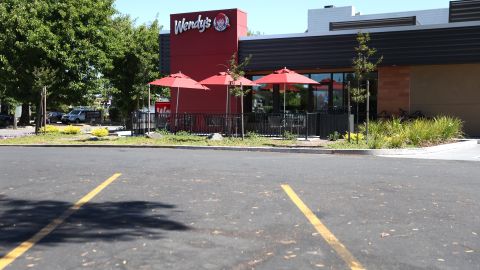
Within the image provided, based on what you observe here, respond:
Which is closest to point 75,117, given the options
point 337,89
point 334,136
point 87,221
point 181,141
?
point 337,89

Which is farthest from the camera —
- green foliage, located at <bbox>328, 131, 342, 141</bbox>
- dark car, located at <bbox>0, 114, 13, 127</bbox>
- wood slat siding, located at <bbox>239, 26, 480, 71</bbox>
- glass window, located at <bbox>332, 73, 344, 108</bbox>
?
dark car, located at <bbox>0, 114, 13, 127</bbox>

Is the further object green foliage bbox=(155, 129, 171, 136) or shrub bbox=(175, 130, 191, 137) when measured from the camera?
green foliage bbox=(155, 129, 171, 136)

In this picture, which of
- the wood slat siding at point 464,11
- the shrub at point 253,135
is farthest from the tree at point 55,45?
the wood slat siding at point 464,11

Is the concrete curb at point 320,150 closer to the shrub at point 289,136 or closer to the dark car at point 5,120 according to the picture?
the shrub at point 289,136

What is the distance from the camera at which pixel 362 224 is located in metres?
6.23

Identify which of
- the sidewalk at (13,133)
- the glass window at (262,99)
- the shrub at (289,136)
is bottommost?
the sidewalk at (13,133)

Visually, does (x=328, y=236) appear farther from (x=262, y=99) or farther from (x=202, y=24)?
(x=202, y=24)

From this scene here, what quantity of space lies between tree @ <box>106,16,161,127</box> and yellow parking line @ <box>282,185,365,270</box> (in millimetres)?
25868

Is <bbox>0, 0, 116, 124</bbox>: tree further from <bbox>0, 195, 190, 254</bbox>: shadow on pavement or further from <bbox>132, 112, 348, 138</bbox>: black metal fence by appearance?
<bbox>0, 195, 190, 254</bbox>: shadow on pavement

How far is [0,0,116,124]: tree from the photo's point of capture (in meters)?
26.0

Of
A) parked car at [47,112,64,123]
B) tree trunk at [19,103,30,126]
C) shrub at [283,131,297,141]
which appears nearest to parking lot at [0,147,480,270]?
shrub at [283,131,297,141]

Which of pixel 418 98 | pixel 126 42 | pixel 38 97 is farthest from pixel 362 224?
pixel 126 42

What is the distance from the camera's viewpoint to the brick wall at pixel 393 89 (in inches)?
885

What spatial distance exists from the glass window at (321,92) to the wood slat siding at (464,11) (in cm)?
619
